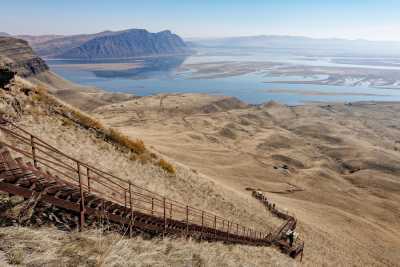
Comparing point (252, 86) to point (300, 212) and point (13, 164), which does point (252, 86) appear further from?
point (13, 164)

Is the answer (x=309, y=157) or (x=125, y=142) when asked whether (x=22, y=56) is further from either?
(x=125, y=142)

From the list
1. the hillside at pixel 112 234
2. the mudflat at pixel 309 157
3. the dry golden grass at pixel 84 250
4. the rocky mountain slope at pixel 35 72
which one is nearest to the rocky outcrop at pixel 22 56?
the rocky mountain slope at pixel 35 72

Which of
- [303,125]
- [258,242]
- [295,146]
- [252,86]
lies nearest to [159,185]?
[258,242]

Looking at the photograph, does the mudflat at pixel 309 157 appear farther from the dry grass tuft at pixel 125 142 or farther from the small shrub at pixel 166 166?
the dry grass tuft at pixel 125 142

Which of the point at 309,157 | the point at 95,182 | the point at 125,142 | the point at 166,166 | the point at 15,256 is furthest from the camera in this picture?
the point at 309,157

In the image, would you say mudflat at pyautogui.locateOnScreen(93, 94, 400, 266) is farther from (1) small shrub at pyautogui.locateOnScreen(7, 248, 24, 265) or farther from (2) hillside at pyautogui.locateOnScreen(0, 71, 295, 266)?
(1) small shrub at pyautogui.locateOnScreen(7, 248, 24, 265)

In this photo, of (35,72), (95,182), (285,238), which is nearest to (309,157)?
(285,238)

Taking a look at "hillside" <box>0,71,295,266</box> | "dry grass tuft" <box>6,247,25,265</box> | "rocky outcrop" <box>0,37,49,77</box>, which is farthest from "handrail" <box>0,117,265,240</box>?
"rocky outcrop" <box>0,37,49,77</box>

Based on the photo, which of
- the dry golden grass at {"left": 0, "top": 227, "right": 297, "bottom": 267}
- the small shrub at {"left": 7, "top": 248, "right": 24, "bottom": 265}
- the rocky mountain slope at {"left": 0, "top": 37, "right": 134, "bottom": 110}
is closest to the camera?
the small shrub at {"left": 7, "top": 248, "right": 24, "bottom": 265}

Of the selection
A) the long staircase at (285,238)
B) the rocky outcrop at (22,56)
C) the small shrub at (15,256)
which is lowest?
the long staircase at (285,238)
